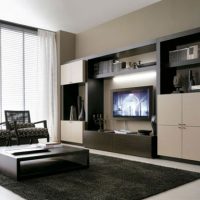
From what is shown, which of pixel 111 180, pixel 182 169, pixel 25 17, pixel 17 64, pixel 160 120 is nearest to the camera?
pixel 111 180

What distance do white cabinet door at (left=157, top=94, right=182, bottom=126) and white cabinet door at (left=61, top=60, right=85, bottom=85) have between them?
2.11m

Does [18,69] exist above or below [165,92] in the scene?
above

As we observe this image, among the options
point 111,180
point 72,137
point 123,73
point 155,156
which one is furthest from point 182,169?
point 72,137

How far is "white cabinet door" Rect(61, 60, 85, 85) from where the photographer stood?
554cm

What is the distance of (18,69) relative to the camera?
5953 millimetres

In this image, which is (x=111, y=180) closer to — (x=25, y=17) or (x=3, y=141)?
(x=3, y=141)

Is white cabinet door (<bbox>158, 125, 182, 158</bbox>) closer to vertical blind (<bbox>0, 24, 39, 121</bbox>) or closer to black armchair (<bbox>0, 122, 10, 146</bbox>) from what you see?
black armchair (<bbox>0, 122, 10, 146</bbox>)

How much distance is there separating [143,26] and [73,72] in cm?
187

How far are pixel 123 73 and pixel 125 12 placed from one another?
4.46 feet

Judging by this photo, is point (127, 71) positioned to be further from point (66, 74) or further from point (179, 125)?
point (66, 74)

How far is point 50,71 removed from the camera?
248 inches

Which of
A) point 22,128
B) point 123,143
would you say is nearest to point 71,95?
point 22,128

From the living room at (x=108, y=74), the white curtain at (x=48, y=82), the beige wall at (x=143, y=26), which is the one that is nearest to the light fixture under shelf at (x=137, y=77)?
the living room at (x=108, y=74)

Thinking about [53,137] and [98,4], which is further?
[53,137]
